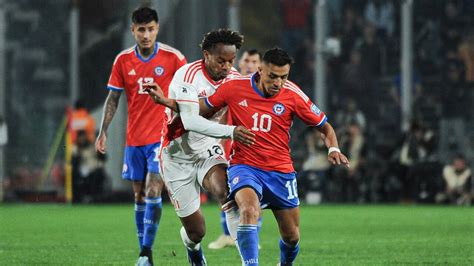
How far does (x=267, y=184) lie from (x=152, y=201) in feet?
7.26

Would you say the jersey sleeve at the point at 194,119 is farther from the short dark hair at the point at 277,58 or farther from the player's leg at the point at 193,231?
the player's leg at the point at 193,231

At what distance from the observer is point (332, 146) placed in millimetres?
8688

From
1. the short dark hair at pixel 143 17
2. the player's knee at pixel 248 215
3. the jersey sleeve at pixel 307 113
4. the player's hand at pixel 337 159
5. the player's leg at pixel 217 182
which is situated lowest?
the player's knee at pixel 248 215

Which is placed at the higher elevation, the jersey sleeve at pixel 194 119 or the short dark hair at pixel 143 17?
the short dark hair at pixel 143 17

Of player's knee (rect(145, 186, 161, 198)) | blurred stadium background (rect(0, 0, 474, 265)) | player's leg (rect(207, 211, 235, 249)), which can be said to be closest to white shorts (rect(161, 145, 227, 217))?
player's knee (rect(145, 186, 161, 198))

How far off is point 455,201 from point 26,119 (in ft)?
30.7

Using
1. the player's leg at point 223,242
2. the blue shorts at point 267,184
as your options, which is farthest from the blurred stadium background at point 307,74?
the blue shorts at point 267,184

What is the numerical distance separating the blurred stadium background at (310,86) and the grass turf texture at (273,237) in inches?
65.0

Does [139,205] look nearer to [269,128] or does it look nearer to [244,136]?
[269,128]

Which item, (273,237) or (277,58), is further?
(273,237)

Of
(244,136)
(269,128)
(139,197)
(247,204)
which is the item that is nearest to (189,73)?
(269,128)

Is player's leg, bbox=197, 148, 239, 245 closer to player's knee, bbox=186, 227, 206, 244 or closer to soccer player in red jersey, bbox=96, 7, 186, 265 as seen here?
player's knee, bbox=186, 227, 206, 244

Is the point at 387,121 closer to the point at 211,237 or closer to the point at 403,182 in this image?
the point at 403,182

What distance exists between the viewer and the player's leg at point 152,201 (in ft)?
33.4
